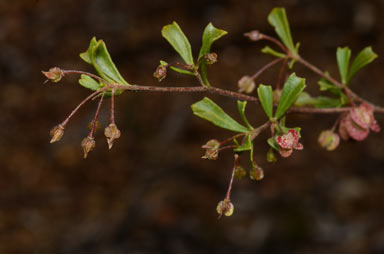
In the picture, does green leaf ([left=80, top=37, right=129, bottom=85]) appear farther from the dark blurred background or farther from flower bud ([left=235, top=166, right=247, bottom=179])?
the dark blurred background

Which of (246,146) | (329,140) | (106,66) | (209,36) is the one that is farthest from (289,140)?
(106,66)

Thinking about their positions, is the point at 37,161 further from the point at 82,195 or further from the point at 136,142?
the point at 136,142

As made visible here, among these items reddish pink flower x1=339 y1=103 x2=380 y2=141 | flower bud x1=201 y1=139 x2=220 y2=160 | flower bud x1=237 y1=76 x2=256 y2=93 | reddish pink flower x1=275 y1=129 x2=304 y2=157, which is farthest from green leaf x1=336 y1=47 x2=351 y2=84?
flower bud x1=201 y1=139 x2=220 y2=160

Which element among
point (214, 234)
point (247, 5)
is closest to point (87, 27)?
point (247, 5)

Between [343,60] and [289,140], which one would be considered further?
[343,60]

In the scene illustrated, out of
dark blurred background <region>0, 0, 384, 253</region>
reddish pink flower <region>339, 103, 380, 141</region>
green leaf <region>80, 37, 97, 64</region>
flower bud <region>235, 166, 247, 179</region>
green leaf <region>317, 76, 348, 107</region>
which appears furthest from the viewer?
dark blurred background <region>0, 0, 384, 253</region>

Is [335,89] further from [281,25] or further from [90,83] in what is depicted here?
[90,83]
